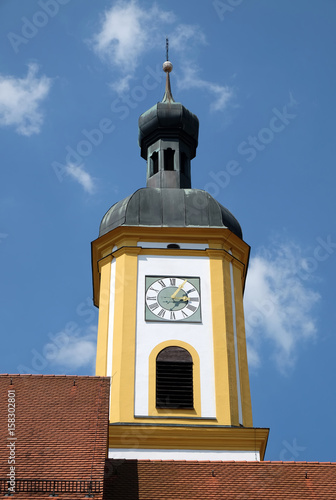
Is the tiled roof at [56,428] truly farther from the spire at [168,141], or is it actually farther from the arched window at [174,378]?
the spire at [168,141]

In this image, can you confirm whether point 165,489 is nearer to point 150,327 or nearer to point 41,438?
point 41,438

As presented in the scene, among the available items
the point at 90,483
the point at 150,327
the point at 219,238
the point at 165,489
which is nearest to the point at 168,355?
the point at 150,327

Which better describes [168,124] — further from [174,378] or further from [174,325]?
[174,378]

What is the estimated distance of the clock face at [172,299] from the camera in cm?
2350

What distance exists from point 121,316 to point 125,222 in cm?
276

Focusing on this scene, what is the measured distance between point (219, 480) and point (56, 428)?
302 cm

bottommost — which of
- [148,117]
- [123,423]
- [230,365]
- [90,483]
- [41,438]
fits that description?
[90,483]

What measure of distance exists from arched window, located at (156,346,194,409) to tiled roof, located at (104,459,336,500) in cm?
388

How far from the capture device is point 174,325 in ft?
76.4

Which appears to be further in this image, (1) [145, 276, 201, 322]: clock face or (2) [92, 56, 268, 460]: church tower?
(1) [145, 276, 201, 322]: clock face

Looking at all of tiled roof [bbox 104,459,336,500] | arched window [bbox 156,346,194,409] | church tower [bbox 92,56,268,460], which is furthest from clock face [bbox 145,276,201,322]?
tiled roof [bbox 104,459,336,500]

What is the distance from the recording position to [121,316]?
76.9 ft

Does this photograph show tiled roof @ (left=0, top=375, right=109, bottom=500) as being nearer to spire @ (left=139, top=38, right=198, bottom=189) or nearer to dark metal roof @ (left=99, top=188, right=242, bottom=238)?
dark metal roof @ (left=99, top=188, right=242, bottom=238)

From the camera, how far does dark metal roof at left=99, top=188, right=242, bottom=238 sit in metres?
25.1
